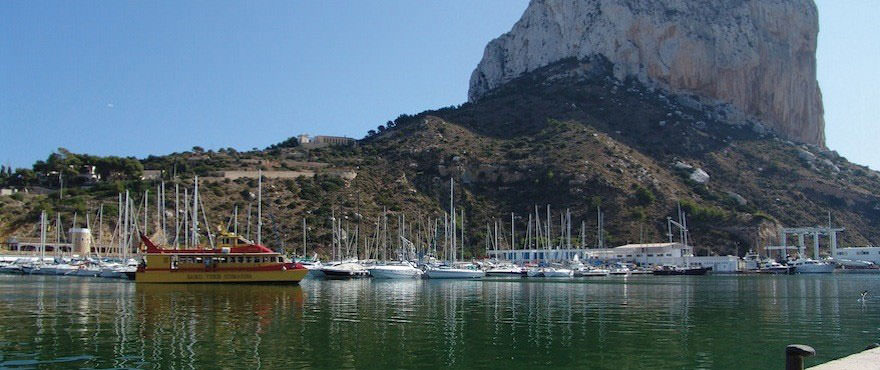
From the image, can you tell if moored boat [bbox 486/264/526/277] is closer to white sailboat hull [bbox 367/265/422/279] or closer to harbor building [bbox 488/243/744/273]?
harbor building [bbox 488/243/744/273]

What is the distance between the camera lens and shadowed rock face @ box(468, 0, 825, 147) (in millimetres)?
145375

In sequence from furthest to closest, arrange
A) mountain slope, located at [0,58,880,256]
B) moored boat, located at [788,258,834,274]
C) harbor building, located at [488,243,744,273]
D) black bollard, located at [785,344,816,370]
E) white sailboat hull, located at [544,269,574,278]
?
1. mountain slope, located at [0,58,880,256]
2. harbor building, located at [488,243,744,273]
3. moored boat, located at [788,258,834,274]
4. white sailboat hull, located at [544,269,574,278]
5. black bollard, located at [785,344,816,370]

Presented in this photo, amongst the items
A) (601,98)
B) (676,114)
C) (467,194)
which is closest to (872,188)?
(676,114)

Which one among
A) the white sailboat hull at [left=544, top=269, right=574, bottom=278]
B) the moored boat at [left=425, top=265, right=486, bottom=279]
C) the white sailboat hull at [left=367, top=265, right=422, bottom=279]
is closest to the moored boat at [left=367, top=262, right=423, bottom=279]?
the white sailboat hull at [left=367, top=265, right=422, bottom=279]

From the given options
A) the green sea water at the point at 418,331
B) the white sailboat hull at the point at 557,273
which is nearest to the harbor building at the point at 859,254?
the white sailboat hull at the point at 557,273

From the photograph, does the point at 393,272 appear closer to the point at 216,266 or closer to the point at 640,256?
the point at 216,266

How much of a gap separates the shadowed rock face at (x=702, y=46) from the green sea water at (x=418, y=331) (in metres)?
109

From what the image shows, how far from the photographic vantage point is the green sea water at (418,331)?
19.4m

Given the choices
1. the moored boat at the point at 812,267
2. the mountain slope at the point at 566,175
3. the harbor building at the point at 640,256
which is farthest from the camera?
the mountain slope at the point at 566,175

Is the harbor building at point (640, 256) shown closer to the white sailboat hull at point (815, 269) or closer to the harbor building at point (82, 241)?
the white sailboat hull at point (815, 269)

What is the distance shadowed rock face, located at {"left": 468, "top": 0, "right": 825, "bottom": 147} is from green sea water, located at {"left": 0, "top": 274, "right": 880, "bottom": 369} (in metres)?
109

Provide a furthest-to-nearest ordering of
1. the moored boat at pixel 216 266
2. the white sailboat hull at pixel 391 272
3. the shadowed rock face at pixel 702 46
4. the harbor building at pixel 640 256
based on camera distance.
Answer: the shadowed rock face at pixel 702 46
the harbor building at pixel 640 256
the white sailboat hull at pixel 391 272
the moored boat at pixel 216 266

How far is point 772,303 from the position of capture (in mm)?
40188

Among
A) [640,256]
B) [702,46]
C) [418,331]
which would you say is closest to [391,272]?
[640,256]
